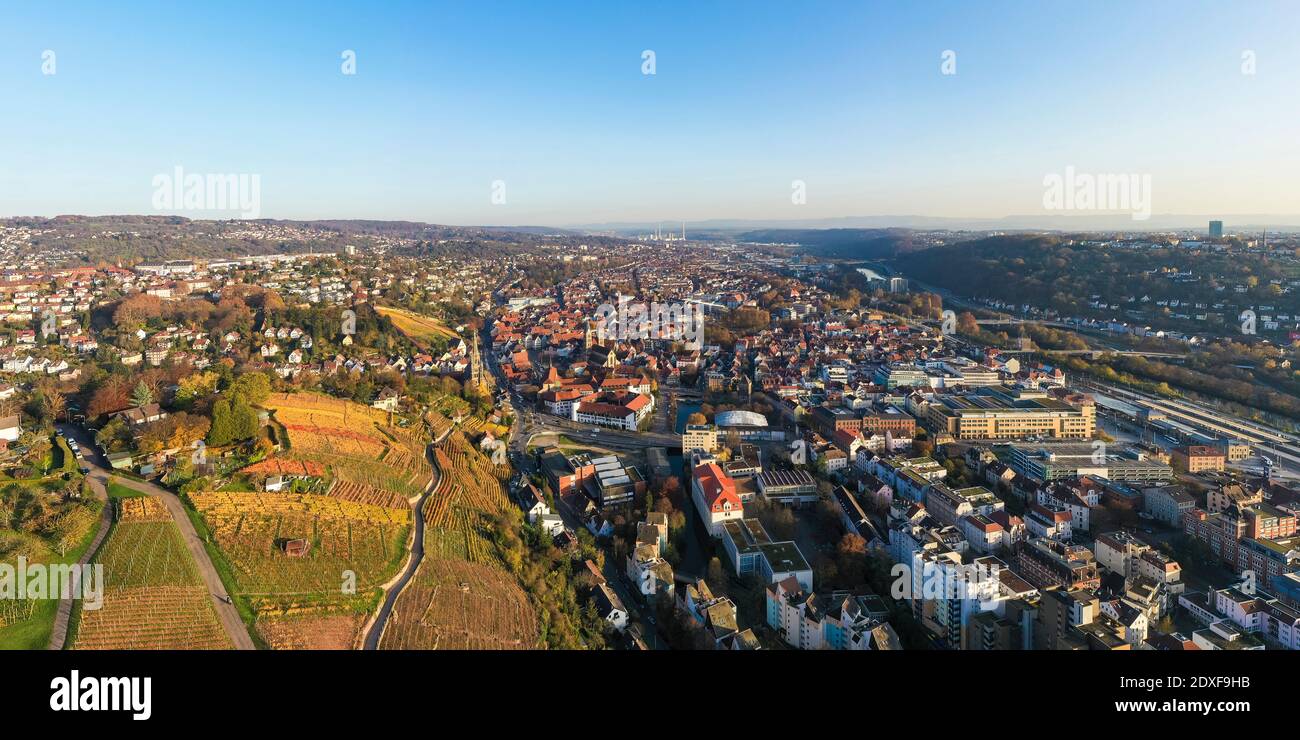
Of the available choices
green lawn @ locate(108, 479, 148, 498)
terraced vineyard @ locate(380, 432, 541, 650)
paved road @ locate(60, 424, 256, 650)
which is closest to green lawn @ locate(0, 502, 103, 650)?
paved road @ locate(60, 424, 256, 650)

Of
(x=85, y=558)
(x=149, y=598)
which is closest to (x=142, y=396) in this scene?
(x=85, y=558)

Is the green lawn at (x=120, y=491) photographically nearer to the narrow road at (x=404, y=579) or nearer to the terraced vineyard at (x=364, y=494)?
the terraced vineyard at (x=364, y=494)

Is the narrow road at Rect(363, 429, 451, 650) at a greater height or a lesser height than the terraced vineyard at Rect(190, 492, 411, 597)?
lesser

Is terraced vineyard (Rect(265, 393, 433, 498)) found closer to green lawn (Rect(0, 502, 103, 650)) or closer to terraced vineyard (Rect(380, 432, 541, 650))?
terraced vineyard (Rect(380, 432, 541, 650))

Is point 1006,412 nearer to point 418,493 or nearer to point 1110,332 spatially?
point 418,493

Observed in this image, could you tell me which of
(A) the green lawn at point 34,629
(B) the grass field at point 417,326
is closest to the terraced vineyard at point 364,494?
(A) the green lawn at point 34,629
